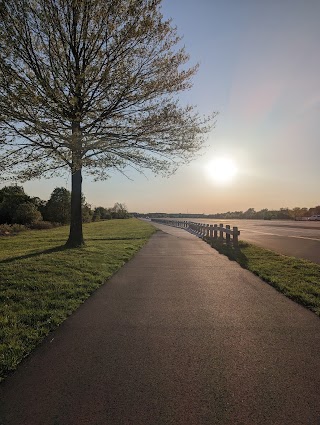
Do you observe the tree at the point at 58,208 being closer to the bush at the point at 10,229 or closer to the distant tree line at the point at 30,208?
→ the distant tree line at the point at 30,208

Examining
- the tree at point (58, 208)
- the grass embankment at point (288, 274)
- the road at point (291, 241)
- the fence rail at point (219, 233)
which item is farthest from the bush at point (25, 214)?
the grass embankment at point (288, 274)

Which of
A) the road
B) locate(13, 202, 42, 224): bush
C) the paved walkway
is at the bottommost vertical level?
the paved walkway

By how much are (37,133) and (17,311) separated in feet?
24.9

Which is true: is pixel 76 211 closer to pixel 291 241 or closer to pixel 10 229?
pixel 291 241

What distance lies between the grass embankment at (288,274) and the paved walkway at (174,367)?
485 millimetres

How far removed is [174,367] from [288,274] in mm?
6341

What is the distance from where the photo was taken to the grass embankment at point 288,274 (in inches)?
268

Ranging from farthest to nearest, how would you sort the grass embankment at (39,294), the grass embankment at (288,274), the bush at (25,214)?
the bush at (25,214) → the grass embankment at (288,274) → the grass embankment at (39,294)

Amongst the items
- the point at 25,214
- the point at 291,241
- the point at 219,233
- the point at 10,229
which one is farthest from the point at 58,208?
the point at 291,241

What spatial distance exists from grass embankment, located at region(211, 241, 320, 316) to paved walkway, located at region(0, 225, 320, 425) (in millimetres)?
485

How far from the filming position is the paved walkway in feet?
9.35

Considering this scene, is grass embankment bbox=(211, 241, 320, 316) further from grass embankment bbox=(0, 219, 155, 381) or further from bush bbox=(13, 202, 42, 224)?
bush bbox=(13, 202, 42, 224)

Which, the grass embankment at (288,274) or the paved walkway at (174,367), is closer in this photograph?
the paved walkway at (174,367)

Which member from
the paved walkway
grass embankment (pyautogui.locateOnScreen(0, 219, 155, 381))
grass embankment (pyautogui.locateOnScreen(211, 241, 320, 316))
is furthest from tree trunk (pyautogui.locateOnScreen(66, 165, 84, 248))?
the paved walkway
